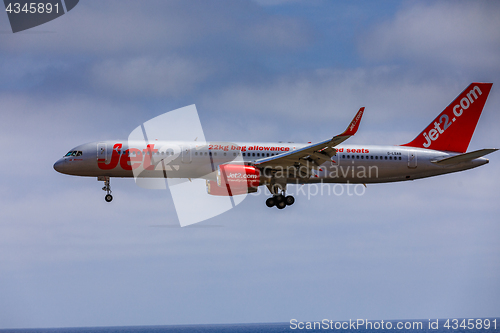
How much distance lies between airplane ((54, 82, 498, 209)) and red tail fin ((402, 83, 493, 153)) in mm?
1154

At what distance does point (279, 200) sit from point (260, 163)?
14.4 ft

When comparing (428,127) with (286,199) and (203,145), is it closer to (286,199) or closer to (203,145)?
(286,199)

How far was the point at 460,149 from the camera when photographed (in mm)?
45531

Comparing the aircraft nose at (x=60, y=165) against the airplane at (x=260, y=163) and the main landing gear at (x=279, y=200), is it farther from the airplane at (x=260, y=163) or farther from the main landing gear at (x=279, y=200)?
the main landing gear at (x=279, y=200)

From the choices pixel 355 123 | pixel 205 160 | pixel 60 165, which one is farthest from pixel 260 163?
pixel 60 165

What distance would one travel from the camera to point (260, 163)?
39.1 meters

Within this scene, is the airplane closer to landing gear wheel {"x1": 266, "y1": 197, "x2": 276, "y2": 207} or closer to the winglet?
landing gear wheel {"x1": 266, "y1": 197, "x2": 276, "y2": 207}

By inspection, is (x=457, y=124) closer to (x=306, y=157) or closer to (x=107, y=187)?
(x=306, y=157)

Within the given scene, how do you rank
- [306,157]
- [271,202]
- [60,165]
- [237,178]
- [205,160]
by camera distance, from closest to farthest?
A: [237,178], [306,157], [205,160], [60,165], [271,202]

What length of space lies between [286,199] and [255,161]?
4.21m

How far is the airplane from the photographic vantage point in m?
39.1

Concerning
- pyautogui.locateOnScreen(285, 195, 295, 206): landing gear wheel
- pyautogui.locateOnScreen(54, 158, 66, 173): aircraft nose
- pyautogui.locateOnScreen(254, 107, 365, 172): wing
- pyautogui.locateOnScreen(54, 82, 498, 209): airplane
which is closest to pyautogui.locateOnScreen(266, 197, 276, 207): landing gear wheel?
pyautogui.locateOnScreen(54, 82, 498, 209): airplane

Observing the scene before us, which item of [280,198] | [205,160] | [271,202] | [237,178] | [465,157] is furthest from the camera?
[271,202]

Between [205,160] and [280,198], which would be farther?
[280,198]
